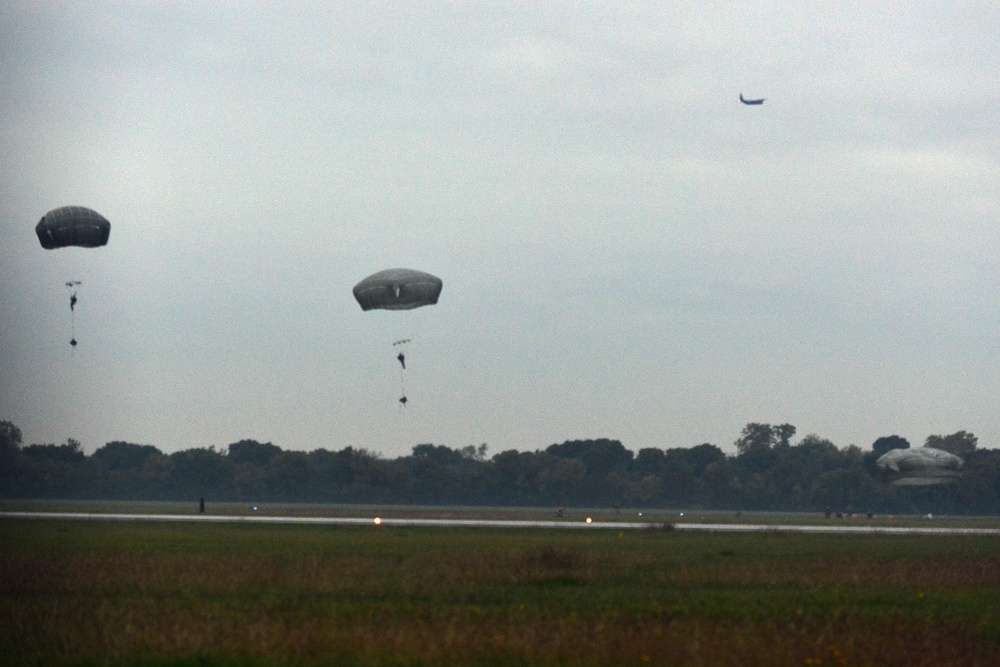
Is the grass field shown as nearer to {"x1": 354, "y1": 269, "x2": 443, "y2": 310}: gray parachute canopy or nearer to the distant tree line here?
{"x1": 354, "y1": 269, "x2": 443, "y2": 310}: gray parachute canopy

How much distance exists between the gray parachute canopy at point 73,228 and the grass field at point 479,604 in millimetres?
15212

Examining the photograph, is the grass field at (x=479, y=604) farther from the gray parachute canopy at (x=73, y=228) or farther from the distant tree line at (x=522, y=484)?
the distant tree line at (x=522, y=484)

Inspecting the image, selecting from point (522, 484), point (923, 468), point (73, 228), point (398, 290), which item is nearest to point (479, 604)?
point (398, 290)

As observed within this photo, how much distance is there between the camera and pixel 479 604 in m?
26.0

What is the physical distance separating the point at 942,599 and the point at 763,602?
4.79m

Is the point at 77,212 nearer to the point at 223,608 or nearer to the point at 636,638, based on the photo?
the point at 223,608

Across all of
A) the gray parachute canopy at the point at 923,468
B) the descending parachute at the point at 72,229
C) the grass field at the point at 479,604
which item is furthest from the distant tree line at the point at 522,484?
the grass field at the point at 479,604

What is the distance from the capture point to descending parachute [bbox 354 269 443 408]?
5766cm

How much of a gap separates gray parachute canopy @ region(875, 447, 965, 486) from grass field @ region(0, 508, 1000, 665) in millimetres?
40831

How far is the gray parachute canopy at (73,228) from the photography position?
55.5 meters

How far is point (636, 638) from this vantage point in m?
20.9

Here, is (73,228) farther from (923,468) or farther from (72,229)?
(923,468)

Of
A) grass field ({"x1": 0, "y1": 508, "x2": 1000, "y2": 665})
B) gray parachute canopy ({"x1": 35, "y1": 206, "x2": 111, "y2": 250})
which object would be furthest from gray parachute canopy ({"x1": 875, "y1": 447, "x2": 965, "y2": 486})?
gray parachute canopy ({"x1": 35, "y1": 206, "x2": 111, "y2": 250})

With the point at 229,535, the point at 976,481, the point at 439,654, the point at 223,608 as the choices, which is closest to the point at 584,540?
the point at 229,535
